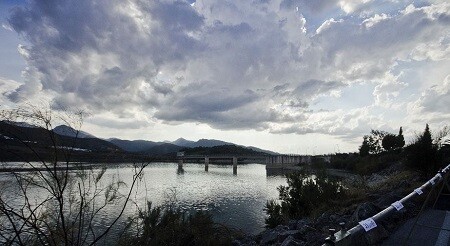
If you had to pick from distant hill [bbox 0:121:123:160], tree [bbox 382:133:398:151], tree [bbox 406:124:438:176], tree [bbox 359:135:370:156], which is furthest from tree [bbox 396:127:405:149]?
distant hill [bbox 0:121:123:160]

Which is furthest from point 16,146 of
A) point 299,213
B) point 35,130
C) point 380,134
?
point 380,134

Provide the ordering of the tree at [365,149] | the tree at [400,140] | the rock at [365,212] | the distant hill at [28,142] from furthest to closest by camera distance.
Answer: the tree at [365,149] < the tree at [400,140] < the rock at [365,212] < the distant hill at [28,142]

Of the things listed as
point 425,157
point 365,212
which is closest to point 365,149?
point 425,157

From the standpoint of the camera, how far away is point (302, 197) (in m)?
19.5

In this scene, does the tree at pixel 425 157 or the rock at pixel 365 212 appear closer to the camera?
the rock at pixel 365 212

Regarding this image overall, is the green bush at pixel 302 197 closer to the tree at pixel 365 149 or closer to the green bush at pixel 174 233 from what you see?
the green bush at pixel 174 233

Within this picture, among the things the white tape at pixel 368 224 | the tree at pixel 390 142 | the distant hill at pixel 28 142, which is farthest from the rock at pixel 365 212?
the tree at pixel 390 142

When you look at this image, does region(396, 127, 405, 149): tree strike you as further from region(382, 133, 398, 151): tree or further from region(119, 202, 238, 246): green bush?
region(119, 202, 238, 246): green bush

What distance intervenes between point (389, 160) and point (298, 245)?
58.1 metres

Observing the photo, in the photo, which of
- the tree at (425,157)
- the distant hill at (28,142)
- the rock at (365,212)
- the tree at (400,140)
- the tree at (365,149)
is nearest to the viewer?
the distant hill at (28,142)

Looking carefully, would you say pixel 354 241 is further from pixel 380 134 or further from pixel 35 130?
pixel 380 134

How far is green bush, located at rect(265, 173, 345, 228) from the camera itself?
18328 mm

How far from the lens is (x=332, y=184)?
63.7 feet

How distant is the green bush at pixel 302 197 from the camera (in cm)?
1833
